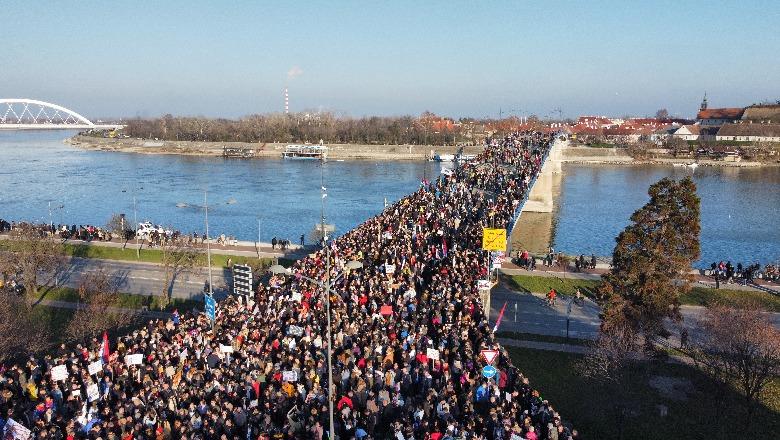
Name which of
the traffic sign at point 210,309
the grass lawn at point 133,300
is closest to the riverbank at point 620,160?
the grass lawn at point 133,300

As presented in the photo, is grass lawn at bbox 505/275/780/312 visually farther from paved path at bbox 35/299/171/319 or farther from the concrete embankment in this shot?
the concrete embankment

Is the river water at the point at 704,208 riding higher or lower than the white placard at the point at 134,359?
lower

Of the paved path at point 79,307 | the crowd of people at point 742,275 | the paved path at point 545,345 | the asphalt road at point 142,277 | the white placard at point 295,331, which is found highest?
the white placard at point 295,331

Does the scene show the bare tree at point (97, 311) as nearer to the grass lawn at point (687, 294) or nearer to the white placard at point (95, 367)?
the white placard at point (95, 367)

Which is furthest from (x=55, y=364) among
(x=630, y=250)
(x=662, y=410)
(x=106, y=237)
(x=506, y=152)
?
(x=506, y=152)

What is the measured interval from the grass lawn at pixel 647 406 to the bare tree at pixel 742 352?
0.32 metres

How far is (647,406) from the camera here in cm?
1409

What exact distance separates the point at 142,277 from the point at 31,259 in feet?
13.8

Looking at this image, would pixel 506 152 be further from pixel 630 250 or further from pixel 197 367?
pixel 197 367

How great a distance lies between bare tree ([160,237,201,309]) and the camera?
23.5m

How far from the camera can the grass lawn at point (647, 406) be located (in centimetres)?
1302

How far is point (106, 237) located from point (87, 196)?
91.6 ft

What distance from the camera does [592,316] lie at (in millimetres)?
20625

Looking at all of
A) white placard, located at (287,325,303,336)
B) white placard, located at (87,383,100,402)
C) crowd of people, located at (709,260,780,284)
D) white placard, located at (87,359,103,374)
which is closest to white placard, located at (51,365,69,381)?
white placard, located at (87,359,103,374)
